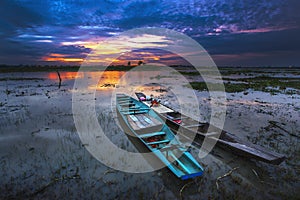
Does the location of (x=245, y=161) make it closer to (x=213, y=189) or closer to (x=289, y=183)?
(x=289, y=183)

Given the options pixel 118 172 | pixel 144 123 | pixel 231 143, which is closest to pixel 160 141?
pixel 118 172

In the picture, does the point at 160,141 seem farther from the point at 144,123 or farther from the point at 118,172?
the point at 144,123

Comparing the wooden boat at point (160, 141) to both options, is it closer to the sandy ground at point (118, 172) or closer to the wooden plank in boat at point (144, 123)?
the wooden plank in boat at point (144, 123)

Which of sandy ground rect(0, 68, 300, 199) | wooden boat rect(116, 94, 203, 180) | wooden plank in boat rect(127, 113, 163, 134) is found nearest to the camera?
sandy ground rect(0, 68, 300, 199)

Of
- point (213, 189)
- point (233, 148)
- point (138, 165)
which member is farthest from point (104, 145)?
point (233, 148)

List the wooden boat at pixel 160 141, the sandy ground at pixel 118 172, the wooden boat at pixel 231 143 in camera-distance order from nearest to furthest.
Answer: the sandy ground at pixel 118 172, the wooden boat at pixel 160 141, the wooden boat at pixel 231 143

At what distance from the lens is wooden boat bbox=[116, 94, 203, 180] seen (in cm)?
494

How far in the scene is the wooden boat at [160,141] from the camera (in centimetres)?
494

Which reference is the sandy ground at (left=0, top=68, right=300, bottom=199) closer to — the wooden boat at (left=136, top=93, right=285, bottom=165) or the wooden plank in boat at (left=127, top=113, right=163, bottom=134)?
the wooden boat at (left=136, top=93, right=285, bottom=165)

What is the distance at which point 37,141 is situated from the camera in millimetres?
7680

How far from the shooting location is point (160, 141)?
664 cm

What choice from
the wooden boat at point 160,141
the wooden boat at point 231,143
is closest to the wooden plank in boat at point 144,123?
the wooden boat at point 160,141

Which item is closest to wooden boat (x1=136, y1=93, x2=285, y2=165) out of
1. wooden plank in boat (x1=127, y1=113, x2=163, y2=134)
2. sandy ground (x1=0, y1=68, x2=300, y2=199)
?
sandy ground (x1=0, y1=68, x2=300, y2=199)

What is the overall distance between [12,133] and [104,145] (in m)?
5.25
